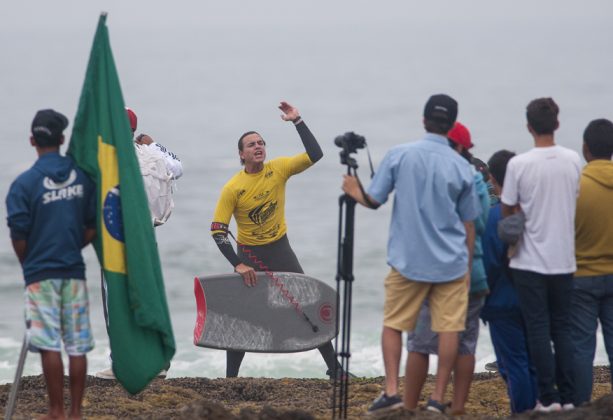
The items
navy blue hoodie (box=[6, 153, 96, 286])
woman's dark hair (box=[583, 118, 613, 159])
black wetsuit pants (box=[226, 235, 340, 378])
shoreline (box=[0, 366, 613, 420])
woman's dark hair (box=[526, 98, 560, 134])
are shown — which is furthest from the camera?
black wetsuit pants (box=[226, 235, 340, 378])

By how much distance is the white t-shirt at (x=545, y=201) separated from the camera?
287 inches

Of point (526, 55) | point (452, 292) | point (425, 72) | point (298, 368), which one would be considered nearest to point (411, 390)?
point (452, 292)

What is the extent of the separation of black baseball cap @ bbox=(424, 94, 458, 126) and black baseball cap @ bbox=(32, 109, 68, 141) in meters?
2.17

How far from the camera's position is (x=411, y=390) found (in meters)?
7.51

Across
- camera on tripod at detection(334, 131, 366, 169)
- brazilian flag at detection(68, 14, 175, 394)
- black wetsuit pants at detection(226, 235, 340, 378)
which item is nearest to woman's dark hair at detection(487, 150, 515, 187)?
camera on tripod at detection(334, 131, 366, 169)

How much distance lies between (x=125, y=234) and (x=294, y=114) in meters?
2.59

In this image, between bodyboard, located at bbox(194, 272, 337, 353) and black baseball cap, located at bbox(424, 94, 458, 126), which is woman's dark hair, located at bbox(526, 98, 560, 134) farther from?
bodyboard, located at bbox(194, 272, 337, 353)

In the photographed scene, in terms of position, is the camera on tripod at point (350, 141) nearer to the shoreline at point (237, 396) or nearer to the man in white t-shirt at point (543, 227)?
the man in white t-shirt at point (543, 227)

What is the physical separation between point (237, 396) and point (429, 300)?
340 centimetres

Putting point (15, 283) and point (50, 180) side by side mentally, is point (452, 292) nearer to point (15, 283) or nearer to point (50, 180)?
point (50, 180)

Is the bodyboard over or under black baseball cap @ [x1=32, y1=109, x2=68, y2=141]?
Answer: under

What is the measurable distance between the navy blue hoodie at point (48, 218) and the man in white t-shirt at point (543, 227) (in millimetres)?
2594

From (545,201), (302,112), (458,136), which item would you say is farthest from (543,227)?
(302,112)

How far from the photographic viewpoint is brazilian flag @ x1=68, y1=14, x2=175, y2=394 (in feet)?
24.7
